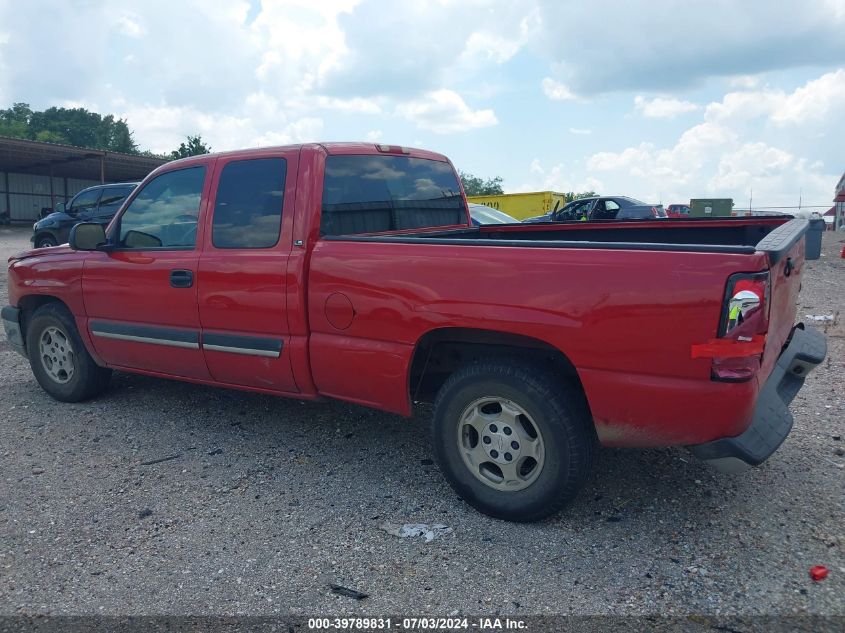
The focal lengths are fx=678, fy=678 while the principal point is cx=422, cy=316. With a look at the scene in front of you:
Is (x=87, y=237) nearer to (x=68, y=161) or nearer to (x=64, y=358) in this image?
(x=64, y=358)

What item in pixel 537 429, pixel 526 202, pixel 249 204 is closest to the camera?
pixel 537 429

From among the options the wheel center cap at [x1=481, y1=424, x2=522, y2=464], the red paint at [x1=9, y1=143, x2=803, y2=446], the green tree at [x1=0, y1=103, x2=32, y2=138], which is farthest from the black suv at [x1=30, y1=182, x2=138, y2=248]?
the green tree at [x1=0, y1=103, x2=32, y2=138]

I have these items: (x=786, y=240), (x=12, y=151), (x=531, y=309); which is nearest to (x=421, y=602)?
(x=531, y=309)

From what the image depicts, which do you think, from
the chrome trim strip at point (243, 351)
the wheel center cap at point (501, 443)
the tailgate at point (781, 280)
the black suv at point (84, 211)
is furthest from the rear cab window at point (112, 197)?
the tailgate at point (781, 280)

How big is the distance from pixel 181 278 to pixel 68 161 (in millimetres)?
30709

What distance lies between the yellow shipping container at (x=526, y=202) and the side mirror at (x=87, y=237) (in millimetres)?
19778

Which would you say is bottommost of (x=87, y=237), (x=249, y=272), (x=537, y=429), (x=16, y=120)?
(x=537, y=429)

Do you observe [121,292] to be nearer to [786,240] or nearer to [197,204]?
[197,204]

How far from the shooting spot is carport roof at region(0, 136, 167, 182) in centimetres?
2665

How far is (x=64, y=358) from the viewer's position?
5.37m

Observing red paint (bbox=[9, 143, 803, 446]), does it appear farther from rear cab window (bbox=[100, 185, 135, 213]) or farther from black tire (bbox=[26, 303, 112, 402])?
rear cab window (bbox=[100, 185, 135, 213])

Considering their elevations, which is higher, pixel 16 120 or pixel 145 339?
pixel 16 120

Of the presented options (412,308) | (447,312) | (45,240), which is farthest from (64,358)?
(45,240)

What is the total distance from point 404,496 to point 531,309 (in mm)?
1353
